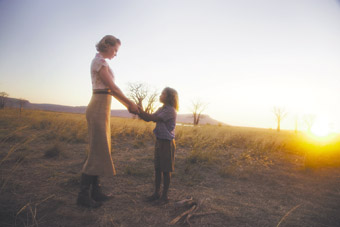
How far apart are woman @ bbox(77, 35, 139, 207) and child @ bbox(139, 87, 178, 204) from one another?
547 millimetres

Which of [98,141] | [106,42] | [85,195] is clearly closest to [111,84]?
[106,42]

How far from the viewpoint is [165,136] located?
2.40 metres

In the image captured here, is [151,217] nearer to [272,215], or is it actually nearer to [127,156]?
[272,215]

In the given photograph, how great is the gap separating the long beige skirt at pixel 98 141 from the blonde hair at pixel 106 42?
0.64 meters

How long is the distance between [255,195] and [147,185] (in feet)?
6.65

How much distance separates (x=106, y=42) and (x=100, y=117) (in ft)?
3.33

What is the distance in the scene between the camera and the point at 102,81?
2074 mm

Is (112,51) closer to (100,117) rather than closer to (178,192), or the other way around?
(100,117)

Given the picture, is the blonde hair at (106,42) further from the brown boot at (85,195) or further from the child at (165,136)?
the brown boot at (85,195)

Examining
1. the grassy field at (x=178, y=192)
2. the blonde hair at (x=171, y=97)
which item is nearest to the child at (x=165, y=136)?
the blonde hair at (x=171, y=97)

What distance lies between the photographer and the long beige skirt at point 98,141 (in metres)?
2.05

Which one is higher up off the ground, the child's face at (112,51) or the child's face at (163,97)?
the child's face at (112,51)

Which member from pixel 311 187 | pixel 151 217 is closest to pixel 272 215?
pixel 151 217

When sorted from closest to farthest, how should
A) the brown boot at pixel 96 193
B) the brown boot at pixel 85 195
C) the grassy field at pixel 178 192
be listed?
the grassy field at pixel 178 192, the brown boot at pixel 85 195, the brown boot at pixel 96 193
